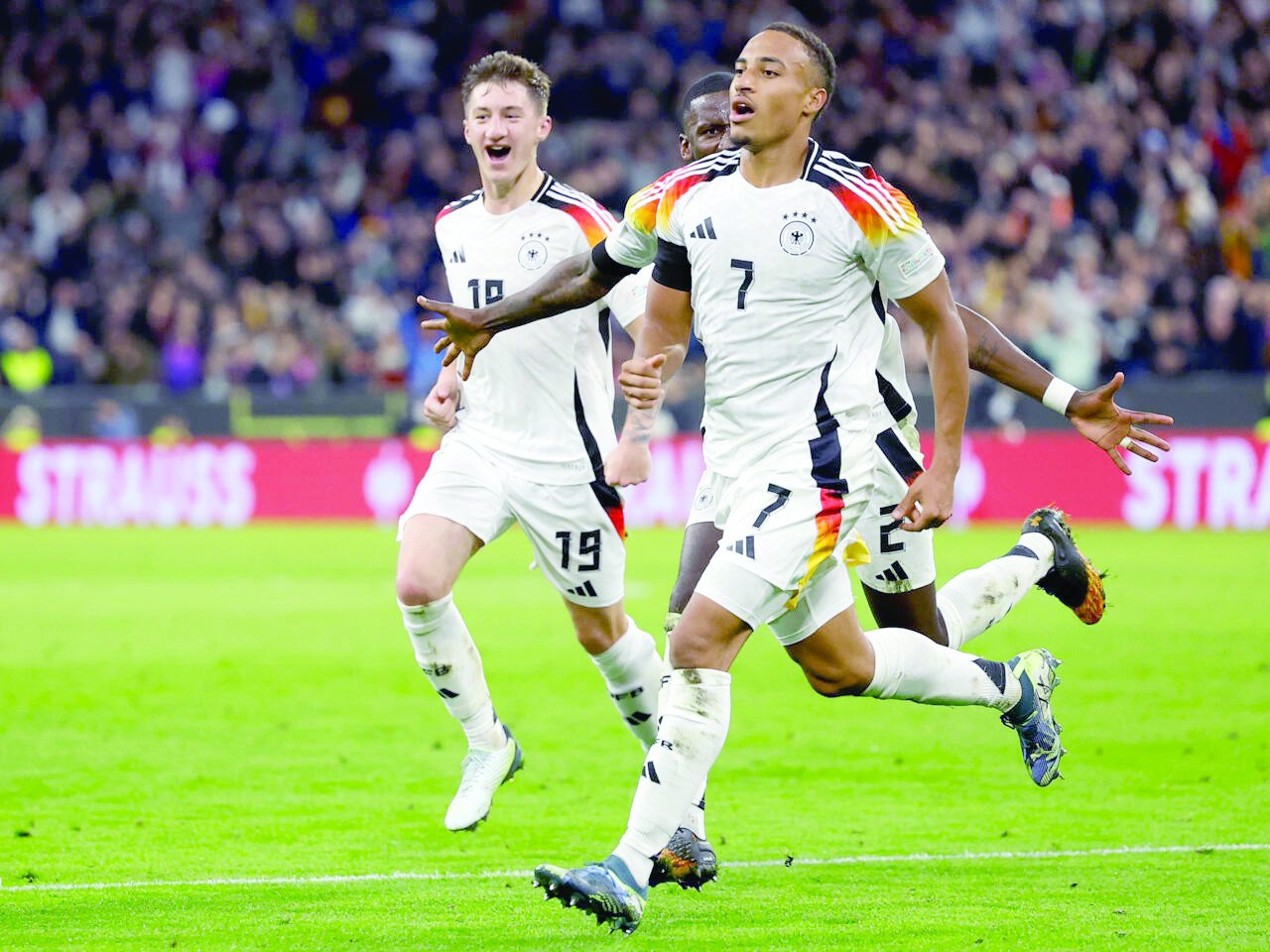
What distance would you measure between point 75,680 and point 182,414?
12.1 m

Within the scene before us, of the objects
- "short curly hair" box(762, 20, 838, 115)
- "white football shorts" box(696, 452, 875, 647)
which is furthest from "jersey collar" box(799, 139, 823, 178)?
"white football shorts" box(696, 452, 875, 647)

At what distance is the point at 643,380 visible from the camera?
5703mm

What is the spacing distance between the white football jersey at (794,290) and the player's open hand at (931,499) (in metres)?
0.21

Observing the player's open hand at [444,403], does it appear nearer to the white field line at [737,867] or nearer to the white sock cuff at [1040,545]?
the white field line at [737,867]

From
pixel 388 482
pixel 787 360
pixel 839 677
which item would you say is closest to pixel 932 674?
pixel 839 677

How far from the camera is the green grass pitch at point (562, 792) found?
5633mm

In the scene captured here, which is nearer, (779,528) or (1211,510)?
(779,528)

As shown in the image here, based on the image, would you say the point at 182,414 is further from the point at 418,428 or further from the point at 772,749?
the point at 772,749

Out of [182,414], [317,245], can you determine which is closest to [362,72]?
[317,245]

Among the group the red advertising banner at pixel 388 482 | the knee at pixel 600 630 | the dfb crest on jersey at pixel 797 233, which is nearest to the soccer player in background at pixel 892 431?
the dfb crest on jersey at pixel 797 233

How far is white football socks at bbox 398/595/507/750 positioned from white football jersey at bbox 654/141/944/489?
5.39 feet

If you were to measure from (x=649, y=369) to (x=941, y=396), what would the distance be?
88 centimetres

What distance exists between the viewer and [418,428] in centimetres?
2245

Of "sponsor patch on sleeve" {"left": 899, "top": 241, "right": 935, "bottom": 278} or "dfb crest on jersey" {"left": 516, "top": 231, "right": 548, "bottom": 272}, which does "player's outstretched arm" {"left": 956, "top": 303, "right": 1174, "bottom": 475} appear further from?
A: "dfb crest on jersey" {"left": 516, "top": 231, "right": 548, "bottom": 272}
